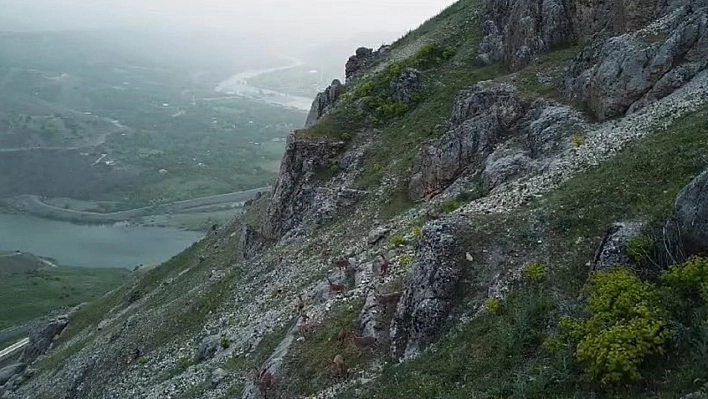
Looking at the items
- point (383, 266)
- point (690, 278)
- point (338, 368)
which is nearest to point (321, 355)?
point (338, 368)

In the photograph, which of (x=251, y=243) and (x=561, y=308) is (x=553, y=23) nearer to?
(x=561, y=308)

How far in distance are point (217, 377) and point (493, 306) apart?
49.6ft

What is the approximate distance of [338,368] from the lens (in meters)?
21.8

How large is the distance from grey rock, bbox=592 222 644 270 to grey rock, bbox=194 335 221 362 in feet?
70.9

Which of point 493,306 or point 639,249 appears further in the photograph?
point 493,306

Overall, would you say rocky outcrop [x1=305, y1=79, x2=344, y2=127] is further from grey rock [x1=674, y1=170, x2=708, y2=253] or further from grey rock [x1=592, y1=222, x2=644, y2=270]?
grey rock [x1=674, y1=170, x2=708, y2=253]

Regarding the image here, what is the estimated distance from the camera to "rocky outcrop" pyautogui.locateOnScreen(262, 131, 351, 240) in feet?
155

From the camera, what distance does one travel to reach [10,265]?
137375 millimetres

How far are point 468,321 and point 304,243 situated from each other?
2234cm

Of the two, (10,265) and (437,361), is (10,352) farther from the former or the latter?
(437,361)

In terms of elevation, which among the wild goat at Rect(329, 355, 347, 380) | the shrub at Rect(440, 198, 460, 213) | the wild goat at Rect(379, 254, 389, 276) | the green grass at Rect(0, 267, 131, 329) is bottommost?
the green grass at Rect(0, 267, 131, 329)

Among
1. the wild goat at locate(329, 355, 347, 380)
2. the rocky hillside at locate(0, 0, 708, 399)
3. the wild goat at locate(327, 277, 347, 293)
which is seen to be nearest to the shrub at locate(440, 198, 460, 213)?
the rocky hillside at locate(0, 0, 708, 399)

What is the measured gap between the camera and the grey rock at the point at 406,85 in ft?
162

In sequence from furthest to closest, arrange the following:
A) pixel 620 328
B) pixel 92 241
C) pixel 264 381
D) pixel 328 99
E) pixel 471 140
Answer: pixel 92 241 → pixel 328 99 → pixel 471 140 → pixel 264 381 → pixel 620 328
